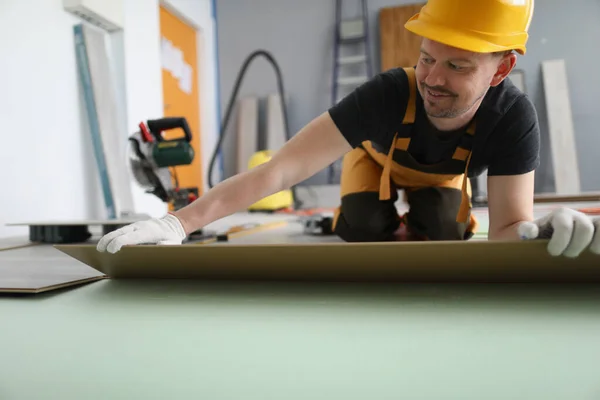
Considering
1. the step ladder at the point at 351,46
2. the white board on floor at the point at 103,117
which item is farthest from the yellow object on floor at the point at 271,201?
the step ladder at the point at 351,46

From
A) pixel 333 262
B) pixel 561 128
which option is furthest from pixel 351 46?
pixel 333 262

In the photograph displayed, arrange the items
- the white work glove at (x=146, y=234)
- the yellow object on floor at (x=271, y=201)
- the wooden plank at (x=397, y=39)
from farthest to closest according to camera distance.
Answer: the wooden plank at (x=397, y=39), the yellow object on floor at (x=271, y=201), the white work glove at (x=146, y=234)

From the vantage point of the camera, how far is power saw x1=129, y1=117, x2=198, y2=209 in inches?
74.1

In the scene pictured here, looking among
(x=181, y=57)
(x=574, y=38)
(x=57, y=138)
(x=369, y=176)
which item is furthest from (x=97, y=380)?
(x=574, y=38)

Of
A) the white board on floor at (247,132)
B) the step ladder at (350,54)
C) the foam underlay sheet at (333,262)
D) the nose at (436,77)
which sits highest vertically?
the step ladder at (350,54)

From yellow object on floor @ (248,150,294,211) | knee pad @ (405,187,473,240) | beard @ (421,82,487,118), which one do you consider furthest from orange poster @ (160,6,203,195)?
beard @ (421,82,487,118)

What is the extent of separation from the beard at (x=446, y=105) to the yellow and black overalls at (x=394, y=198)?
34 centimetres

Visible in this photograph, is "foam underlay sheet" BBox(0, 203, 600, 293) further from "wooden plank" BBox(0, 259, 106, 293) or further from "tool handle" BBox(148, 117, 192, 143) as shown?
"tool handle" BBox(148, 117, 192, 143)

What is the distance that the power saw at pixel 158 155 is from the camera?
1.88 meters

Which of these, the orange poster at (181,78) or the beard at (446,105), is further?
the orange poster at (181,78)

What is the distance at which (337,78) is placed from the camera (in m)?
4.99

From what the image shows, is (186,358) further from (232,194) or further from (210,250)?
(232,194)

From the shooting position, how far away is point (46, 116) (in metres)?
2.64

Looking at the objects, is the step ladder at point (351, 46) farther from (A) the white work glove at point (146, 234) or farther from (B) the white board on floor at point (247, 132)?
(A) the white work glove at point (146, 234)
